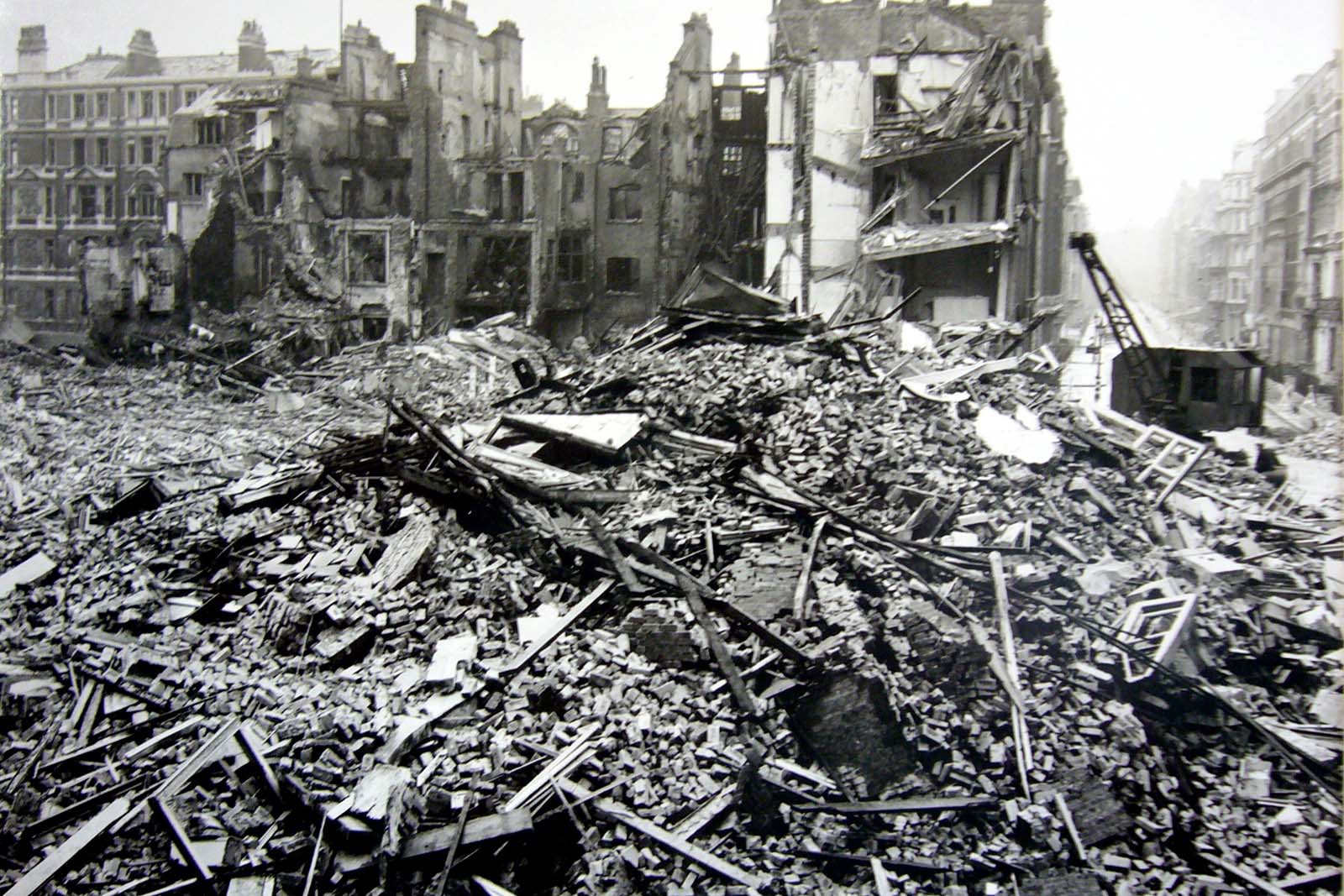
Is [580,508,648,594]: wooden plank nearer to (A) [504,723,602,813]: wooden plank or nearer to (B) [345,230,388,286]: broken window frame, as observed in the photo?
(A) [504,723,602,813]: wooden plank


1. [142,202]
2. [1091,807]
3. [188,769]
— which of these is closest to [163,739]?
[188,769]

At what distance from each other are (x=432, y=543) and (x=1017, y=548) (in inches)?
186

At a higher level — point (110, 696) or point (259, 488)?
point (259, 488)

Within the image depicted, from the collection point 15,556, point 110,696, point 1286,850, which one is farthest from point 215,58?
point 1286,850

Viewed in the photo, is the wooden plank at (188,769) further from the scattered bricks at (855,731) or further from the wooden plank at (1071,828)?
the wooden plank at (1071,828)

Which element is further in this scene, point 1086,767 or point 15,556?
point 15,556

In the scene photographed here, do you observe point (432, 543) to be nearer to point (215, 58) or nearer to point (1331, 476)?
point (215, 58)

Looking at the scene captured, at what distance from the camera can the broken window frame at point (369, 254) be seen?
650 inches

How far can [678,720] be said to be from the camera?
579 centimetres

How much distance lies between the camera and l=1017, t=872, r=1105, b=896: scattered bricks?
5.13 meters

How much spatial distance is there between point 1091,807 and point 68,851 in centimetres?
630

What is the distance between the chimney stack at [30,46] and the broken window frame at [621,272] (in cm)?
1710

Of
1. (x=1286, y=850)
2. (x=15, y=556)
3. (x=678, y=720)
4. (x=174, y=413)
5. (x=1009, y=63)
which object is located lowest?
(x=1286, y=850)

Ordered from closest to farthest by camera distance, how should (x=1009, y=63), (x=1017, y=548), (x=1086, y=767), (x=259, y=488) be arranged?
(x=1086, y=767) < (x=1017, y=548) < (x=259, y=488) < (x=1009, y=63)
